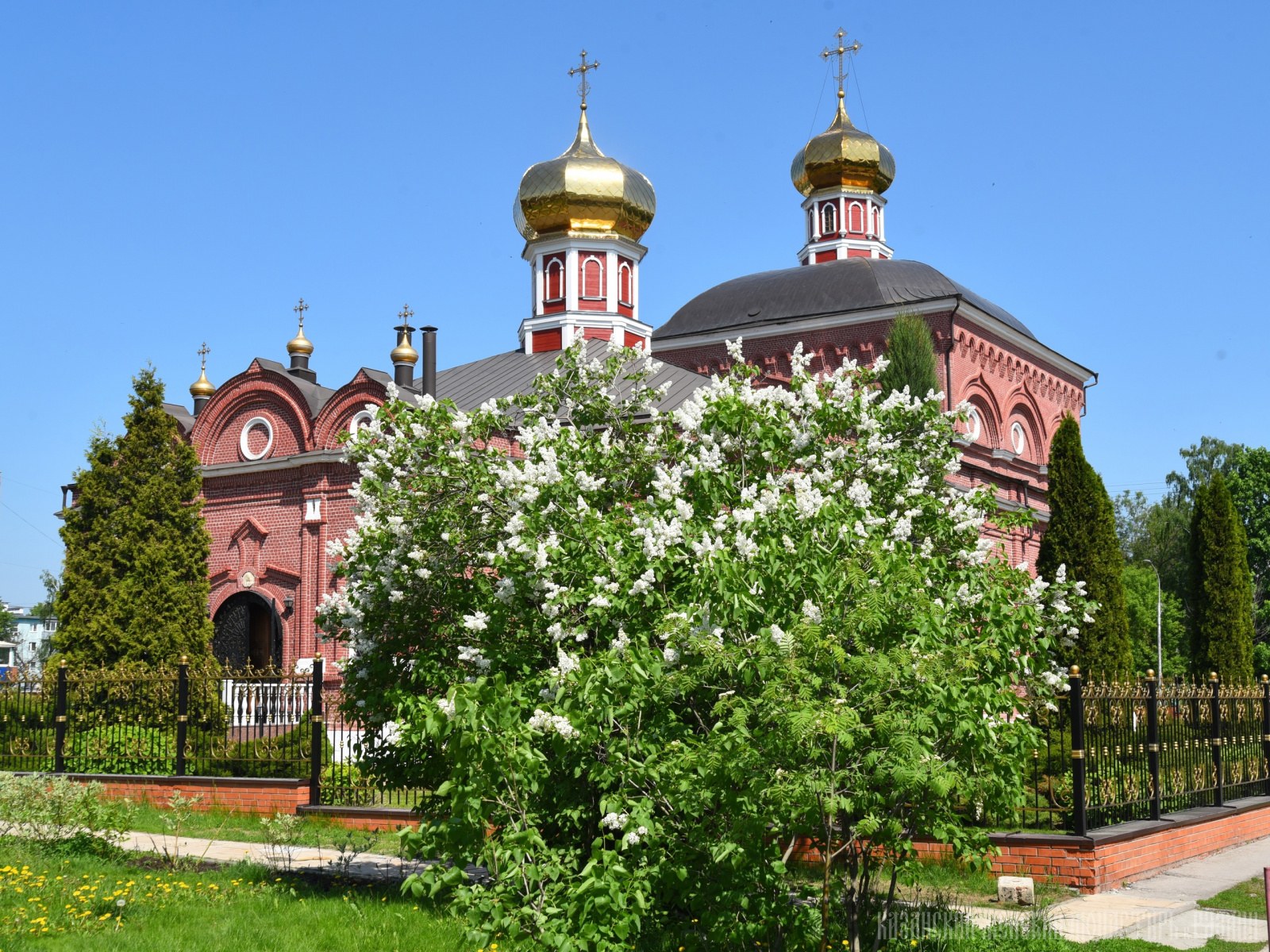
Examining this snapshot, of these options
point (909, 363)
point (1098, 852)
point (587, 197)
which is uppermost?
point (587, 197)

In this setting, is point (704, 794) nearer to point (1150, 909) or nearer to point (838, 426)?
point (838, 426)

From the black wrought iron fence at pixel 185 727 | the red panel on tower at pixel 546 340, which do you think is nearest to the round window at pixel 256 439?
the red panel on tower at pixel 546 340

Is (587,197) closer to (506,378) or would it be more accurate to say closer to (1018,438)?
(506,378)

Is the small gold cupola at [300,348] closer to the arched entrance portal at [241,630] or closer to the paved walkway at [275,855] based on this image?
the arched entrance portal at [241,630]

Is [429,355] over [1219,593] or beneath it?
over

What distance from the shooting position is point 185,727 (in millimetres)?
13703

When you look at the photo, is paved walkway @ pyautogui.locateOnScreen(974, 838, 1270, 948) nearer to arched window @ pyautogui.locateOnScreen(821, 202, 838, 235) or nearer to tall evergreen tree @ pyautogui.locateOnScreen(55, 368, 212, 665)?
tall evergreen tree @ pyautogui.locateOnScreen(55, 368, 212, 665)

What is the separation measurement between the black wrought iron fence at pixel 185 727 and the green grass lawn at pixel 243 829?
1.53 feet

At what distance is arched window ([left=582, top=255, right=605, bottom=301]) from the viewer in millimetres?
28688

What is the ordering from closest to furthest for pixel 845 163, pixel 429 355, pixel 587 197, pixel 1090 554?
pixel 1090 554, pixel 429 355, pixel 587 197, pixel 845 163

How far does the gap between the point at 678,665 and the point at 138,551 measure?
13177mm

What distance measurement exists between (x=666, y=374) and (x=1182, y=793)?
1593 centimetres

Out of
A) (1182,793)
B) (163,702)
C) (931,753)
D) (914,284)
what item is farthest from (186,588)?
(914,284)

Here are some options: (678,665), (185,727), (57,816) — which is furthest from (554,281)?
(678,665)
